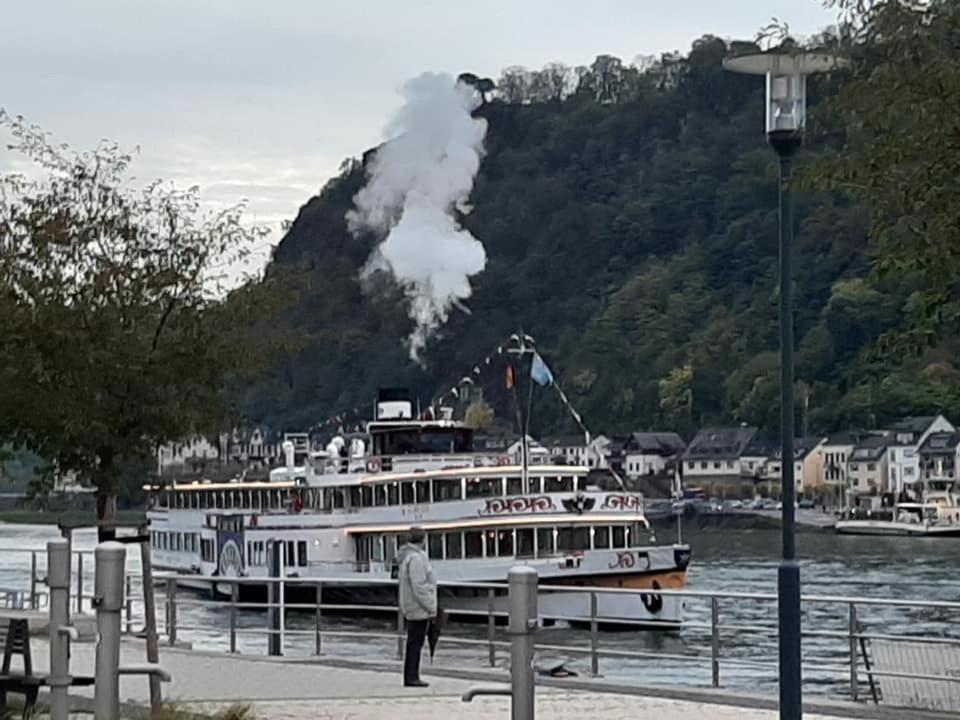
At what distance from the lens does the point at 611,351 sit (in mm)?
118438

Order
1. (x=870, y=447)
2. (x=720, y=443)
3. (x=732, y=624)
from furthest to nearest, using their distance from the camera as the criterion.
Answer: (x=720, y=443)
(x=870, y=447)
(x=732, y=624)

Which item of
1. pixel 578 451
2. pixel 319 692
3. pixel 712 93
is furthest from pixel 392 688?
pixel 712 93

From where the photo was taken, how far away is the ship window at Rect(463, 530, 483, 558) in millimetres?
43719

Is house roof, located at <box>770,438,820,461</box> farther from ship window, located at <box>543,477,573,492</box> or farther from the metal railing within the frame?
ship window, located at <box>543,477,573,492</box>

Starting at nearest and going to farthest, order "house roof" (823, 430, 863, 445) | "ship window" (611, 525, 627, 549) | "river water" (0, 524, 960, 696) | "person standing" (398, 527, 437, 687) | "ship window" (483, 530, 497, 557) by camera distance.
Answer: "person standing" (398, 527, 437, 687), "river water" (0, 524, 960, 696), "ship window" (483, 530, 497, 557), "ship window" (611, 525, 627, 549), "house roof" (823, 430, 863, 445)

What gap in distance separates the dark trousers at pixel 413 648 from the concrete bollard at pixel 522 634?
7.22 m

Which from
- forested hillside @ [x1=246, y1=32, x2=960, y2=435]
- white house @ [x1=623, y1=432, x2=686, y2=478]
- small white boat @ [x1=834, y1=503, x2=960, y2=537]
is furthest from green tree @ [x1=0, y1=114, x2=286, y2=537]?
white house @ [x1=623, y1=432, x2=686, y2=478]

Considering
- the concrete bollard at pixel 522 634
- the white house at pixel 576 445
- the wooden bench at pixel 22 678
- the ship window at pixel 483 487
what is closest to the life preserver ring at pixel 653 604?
the ship window at pixel 483 487

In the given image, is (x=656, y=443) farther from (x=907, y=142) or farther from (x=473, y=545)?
(x=907, y=142)

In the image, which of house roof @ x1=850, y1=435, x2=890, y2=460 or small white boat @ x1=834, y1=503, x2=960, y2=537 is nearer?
small white boat @ x1=834, y1=503, x2=960, y2=537

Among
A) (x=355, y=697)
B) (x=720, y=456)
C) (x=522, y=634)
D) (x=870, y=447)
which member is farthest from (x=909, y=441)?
(x=522, y=634)

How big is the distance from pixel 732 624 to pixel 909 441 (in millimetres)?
84048

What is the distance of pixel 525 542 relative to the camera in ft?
142

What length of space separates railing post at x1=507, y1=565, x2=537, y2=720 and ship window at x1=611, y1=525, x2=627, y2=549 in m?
34.8
